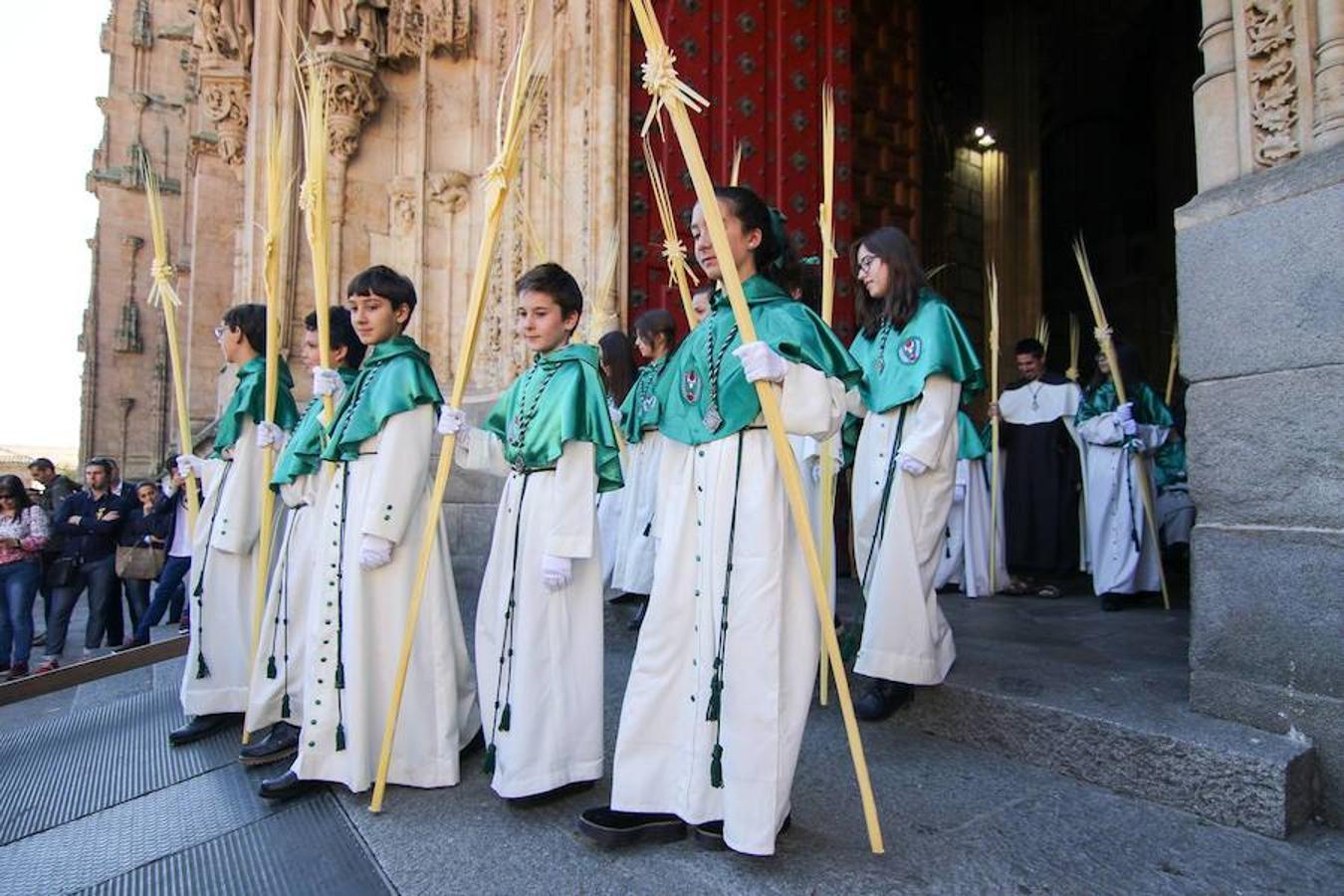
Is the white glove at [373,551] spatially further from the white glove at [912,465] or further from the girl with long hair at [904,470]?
the white glove at [912,465]

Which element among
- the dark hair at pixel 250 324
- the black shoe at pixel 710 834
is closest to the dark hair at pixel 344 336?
the dark hair at pixel 250 324

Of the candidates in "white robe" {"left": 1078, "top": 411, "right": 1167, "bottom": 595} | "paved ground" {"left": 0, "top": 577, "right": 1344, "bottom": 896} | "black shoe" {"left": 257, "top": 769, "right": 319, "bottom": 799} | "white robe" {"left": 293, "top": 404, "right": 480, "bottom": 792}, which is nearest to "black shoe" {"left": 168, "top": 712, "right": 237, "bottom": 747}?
"paved ground" {"left": 0, "top": 577, "right": 1344, "bottom": 896}

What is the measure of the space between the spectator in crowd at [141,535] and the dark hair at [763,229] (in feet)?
24.0

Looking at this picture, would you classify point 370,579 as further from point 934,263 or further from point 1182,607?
point 934,263

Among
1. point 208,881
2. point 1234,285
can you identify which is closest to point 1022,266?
point 1234,285

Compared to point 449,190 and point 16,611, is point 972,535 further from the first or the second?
point 16,611

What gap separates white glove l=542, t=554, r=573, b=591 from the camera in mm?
2721

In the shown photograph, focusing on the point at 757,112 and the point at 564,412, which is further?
the point at 757,112

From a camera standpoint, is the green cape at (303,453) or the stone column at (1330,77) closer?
the stone column at (1330,77)

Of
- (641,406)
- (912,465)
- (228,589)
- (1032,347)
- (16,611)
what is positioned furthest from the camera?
(16,611)

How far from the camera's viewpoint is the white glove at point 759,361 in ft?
7.47

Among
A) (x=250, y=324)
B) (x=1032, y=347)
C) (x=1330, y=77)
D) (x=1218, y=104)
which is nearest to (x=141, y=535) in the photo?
(x=250, y=324)

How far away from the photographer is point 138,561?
25.5ft

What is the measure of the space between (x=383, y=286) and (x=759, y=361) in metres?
1.82
